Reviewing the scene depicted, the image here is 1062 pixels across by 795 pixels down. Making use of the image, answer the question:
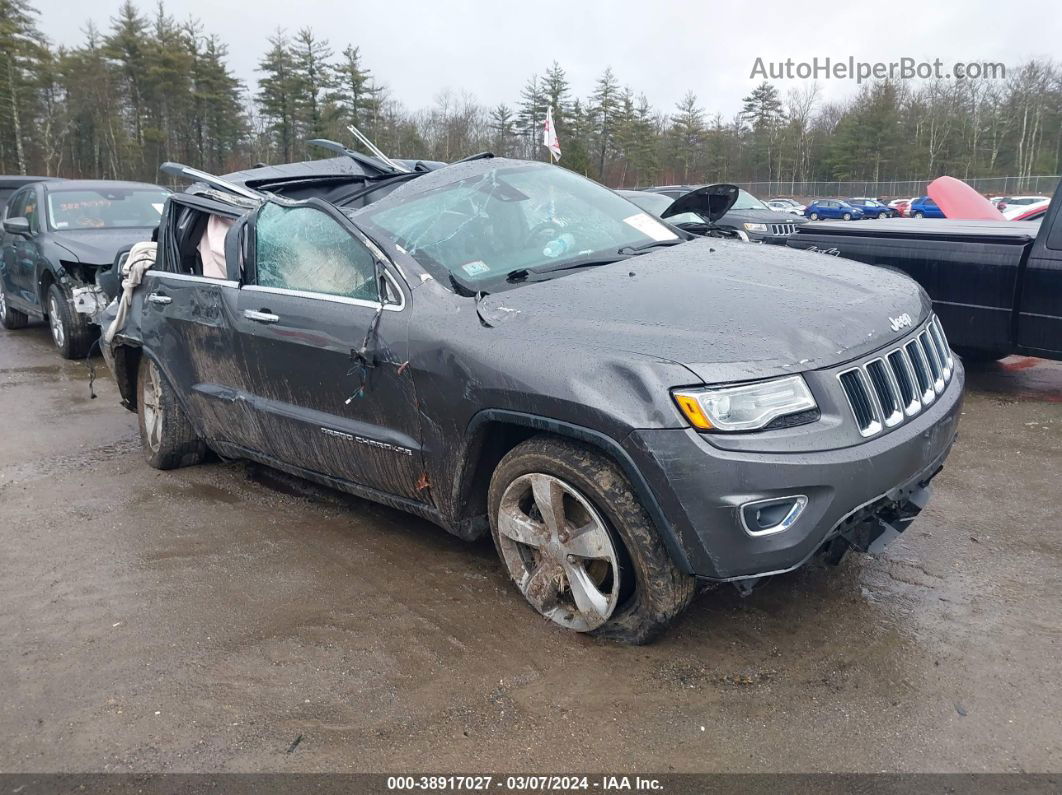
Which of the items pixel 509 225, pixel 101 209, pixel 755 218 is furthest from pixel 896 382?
pixel 755 218

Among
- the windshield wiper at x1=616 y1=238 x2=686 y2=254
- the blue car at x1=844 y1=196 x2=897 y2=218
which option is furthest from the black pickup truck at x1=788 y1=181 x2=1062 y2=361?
the blue car at x1=844 y1=196 x2=897 y2=218

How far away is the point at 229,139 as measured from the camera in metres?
52.7

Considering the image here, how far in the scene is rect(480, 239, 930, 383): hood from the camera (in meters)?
2.64

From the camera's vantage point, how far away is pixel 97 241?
854 centimetres

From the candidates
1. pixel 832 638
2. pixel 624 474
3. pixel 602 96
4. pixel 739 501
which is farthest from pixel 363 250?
pixel 602 96

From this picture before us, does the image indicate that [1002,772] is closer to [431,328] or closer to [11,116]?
[431,328]

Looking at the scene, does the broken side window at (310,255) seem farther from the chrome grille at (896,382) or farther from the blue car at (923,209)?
A: the blue car at (923,209)

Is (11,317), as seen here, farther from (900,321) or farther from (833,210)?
(833,210)

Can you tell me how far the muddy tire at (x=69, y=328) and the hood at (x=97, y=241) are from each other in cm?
48

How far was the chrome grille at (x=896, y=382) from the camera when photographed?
269 cm

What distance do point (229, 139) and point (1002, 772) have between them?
56.7m

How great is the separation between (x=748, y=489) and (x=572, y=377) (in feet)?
2.10

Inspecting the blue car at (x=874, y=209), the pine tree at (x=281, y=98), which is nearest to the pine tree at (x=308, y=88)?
the pine tree at (x=281, y=98)

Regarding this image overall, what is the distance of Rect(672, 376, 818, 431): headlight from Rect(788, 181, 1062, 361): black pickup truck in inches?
156
